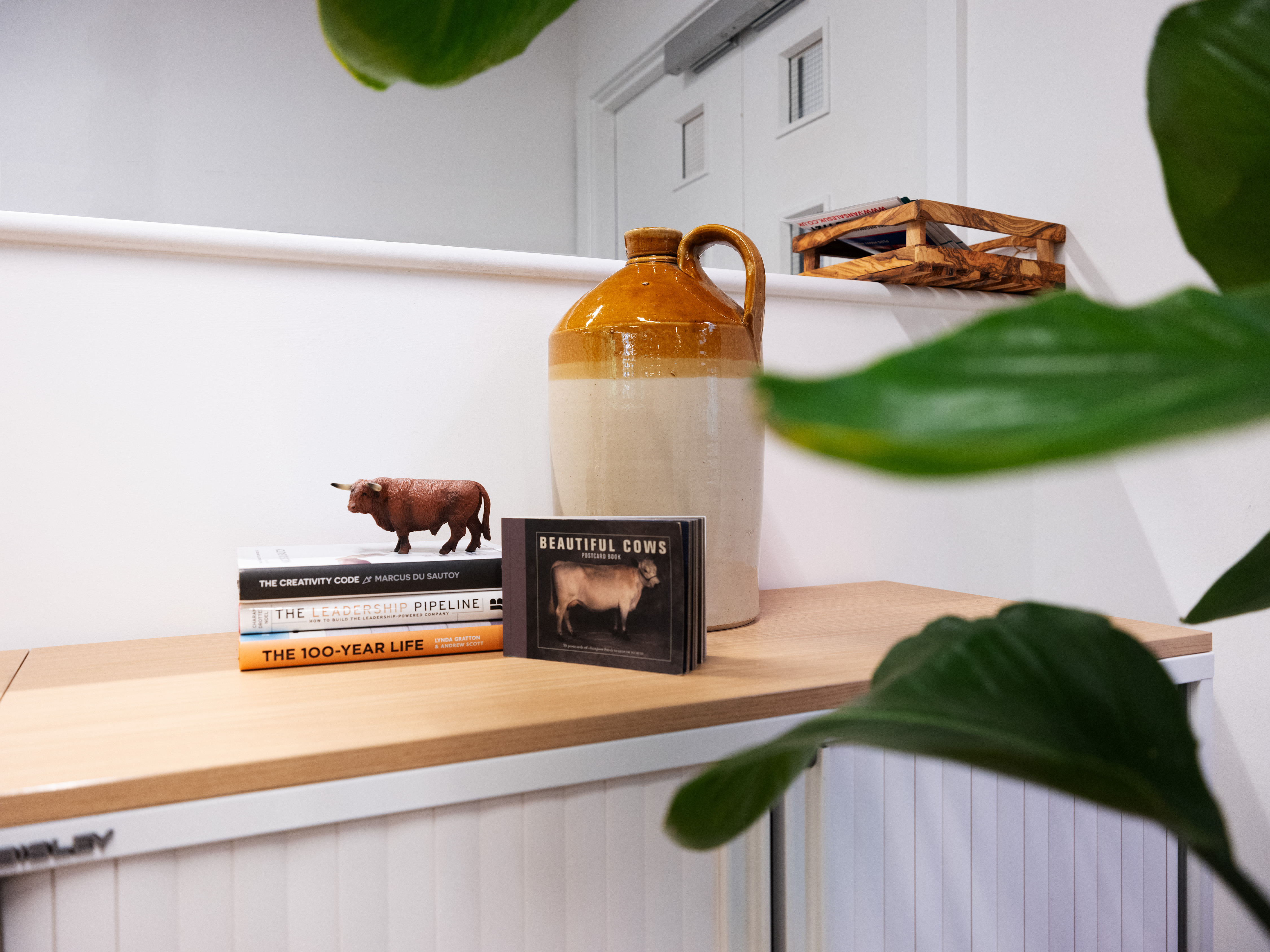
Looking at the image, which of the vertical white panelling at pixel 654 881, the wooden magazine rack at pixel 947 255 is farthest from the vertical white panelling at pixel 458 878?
the wooden magazine rack at pixel 947 255

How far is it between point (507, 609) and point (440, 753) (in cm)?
22

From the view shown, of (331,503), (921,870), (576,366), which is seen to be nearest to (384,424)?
(331,503)

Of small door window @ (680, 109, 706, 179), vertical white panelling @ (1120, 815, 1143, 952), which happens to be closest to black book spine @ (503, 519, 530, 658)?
vertical white panelling @ (1120, 815, 1143, 952)

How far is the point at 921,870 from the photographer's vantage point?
2.03ft

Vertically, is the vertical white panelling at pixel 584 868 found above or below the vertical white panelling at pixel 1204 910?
above

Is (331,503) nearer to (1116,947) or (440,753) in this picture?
(440,753)

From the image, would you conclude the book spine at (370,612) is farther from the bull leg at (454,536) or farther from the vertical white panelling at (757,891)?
the vertical white panelling at (757,891)

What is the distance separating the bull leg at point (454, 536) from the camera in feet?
2.54

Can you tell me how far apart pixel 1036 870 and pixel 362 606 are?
1.95ft

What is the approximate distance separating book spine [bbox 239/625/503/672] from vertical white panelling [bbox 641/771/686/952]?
22cm

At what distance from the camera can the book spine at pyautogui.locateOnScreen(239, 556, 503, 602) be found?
2.15 feet

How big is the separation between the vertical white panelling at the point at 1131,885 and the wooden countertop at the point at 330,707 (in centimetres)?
16

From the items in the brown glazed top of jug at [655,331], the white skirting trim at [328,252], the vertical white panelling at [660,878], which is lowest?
the vertical white panelling at [660,878]

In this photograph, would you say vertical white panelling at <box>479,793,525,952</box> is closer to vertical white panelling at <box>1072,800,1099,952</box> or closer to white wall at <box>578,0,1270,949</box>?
vertical white panelling at <box>1072,800,1099,952</box>
